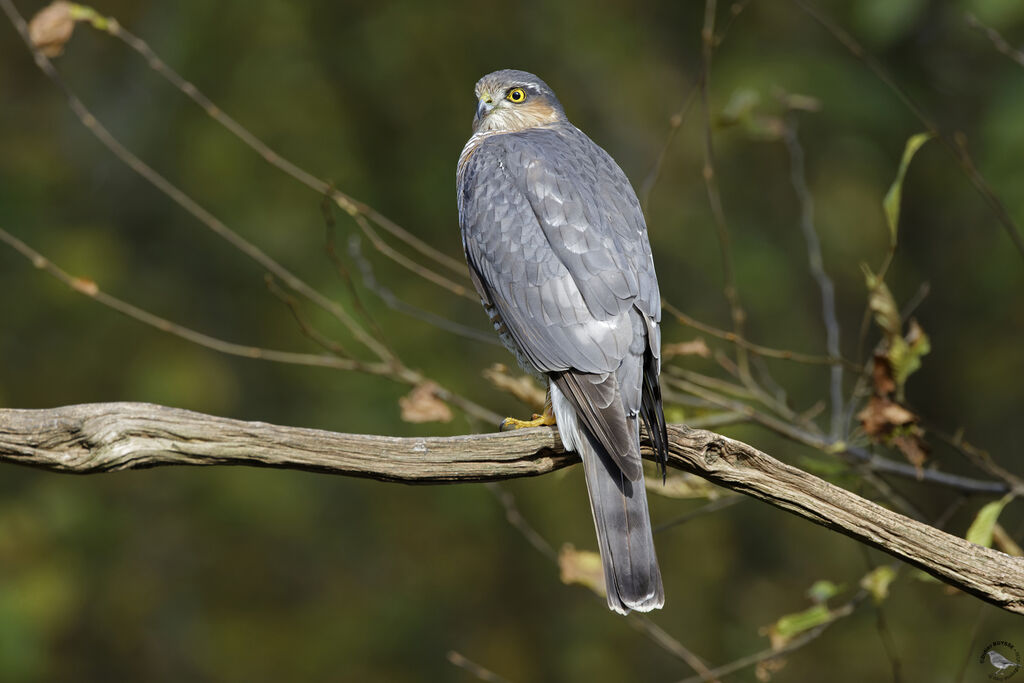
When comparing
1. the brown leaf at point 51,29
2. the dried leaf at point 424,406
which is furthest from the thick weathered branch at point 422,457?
the brown leaf at point 51,29

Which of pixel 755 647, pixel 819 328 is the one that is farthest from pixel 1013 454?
pixel 755 647

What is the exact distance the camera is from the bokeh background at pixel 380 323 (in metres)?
6.73

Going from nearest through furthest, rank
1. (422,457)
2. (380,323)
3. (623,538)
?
(422,457) → (623,538) → (380,323)

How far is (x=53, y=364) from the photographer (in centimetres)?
718

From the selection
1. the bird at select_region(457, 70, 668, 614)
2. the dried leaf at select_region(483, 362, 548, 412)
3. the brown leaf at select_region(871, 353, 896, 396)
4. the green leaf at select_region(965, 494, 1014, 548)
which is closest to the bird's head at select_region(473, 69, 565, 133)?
the bird at select_region(457, 70, 668, 614)

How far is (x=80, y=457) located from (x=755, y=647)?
210 inches

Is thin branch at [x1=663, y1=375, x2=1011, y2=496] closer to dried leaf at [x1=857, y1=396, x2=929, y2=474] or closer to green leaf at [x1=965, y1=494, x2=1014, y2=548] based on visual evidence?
dried leaf at [x1=857, y1=396, x2=929, y2=474]

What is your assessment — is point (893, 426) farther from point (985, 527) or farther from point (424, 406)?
point (424, 406)

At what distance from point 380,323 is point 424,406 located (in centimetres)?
361

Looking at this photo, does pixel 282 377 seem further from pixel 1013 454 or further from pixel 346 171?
pixel 1013 454

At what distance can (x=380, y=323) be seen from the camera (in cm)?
673

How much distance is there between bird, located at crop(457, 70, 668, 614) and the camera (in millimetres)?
2631

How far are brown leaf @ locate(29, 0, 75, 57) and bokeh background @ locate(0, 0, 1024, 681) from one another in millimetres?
3454

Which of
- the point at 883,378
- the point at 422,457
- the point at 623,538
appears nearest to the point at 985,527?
the point at 883,378
